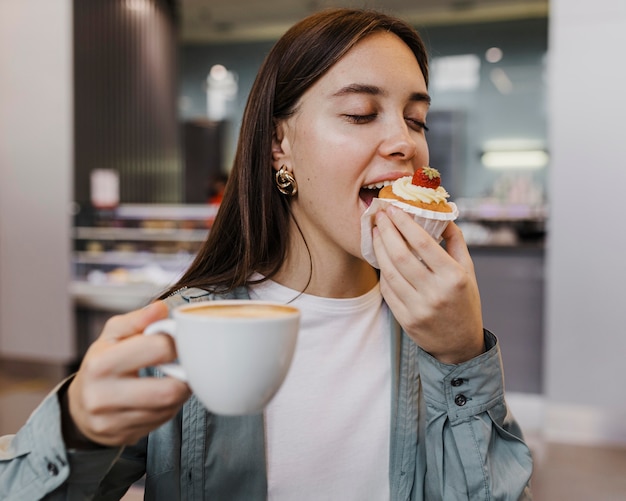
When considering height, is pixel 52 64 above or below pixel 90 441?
above

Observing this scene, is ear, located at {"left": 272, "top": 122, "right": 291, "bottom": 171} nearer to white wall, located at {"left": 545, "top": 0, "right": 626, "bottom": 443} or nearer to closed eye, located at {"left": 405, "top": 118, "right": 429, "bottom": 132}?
closed eye, located at {"left": 405, "top": 118, "right": 429, "bottom": 132}

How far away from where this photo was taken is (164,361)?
2.26 feet

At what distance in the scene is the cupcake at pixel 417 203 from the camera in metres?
1.25

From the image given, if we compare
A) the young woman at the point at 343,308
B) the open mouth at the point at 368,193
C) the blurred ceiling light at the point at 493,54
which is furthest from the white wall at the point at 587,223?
the blurred ceiling light at the point at 493,54

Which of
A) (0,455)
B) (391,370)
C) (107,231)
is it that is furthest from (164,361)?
(107,231)

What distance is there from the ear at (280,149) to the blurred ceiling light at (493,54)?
26.6 feet

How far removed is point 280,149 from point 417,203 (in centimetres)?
34

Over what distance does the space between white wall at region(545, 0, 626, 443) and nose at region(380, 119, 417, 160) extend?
11.0 ft

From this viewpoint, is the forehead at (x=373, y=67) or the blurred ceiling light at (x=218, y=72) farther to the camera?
the blurred ceiling light at (x=218, y=72)

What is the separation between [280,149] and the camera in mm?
1422

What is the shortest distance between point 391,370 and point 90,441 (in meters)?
0.70

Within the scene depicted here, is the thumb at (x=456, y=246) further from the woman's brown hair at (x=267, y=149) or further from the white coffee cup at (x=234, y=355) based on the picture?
the white coffee cup at (x=234, y=355)

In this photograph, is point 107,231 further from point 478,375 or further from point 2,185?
point 478,375

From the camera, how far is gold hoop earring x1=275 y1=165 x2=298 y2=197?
1.41 m
